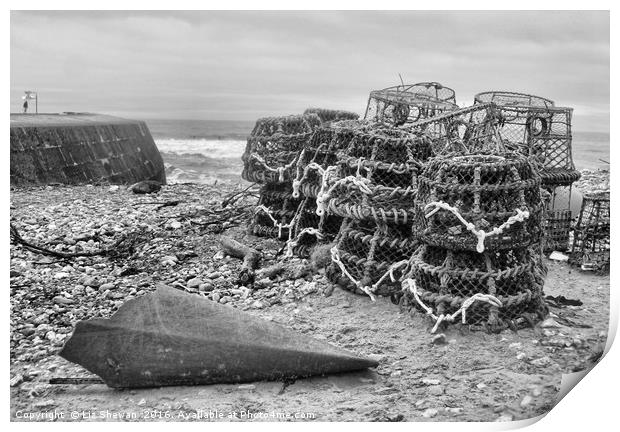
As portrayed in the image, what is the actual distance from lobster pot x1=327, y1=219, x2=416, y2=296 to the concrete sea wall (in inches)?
159

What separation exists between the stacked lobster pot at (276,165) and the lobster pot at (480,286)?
6.16 feet

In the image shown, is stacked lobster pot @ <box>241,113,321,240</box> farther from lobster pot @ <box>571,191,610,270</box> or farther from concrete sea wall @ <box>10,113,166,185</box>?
concrete sea wall @ <box>10,113,166,185</box>

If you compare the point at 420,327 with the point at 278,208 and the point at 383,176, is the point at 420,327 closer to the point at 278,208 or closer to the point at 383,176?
the point at 383,176

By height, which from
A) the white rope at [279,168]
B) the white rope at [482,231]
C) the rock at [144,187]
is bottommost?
the white rope at [482,231]

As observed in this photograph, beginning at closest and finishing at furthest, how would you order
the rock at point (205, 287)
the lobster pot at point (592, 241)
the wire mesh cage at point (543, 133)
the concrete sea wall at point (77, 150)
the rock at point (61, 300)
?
the rock at point (61, 300) < the rock at point (205, 287) < the lobster pot at point (592, 241) < the wire mesh cage at point (543, 133) < the concrete sea wall at point (77, 150)

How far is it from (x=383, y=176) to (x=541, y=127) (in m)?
1.95

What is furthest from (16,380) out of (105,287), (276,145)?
(276,145)

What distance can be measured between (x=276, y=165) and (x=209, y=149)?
604 inches

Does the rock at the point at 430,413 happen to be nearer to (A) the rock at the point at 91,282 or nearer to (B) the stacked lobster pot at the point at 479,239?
(B) the stacked lobster pot at the point at 479,239

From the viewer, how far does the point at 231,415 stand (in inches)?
107

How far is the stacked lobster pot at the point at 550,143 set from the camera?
4.86 m

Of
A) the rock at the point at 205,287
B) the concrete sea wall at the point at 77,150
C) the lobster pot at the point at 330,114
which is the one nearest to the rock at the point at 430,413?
the rock at the point at 205,287

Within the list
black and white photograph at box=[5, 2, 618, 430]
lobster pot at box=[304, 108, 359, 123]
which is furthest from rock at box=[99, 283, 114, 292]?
lobster pot at box=[304, 108, 359, 123]

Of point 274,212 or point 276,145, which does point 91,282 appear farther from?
point 276,145
